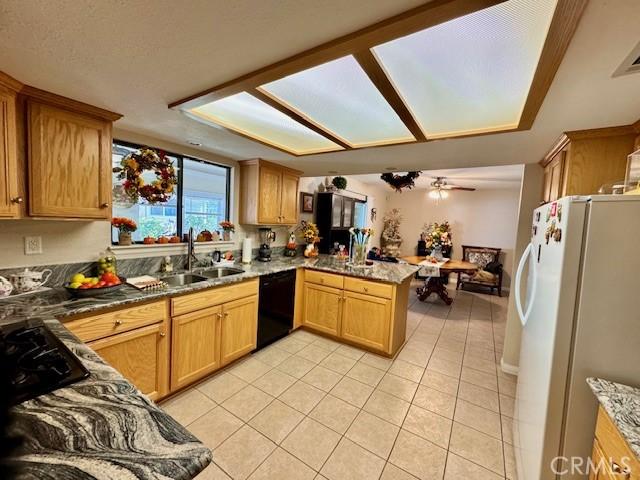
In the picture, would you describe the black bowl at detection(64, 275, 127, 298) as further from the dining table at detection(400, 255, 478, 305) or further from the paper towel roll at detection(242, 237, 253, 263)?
the dining table at detection(400, 255, 478, 305)

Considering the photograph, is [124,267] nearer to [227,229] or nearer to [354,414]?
[227,229]

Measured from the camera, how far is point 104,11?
93cm

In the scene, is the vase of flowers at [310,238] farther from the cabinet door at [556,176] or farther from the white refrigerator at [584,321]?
the white refrigerator at [584,321]

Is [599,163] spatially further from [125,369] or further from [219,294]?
[125,369]

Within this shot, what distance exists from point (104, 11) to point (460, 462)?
287 centimetres

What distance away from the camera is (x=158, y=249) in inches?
100

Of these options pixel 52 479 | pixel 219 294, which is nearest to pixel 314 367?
pixel 219 294

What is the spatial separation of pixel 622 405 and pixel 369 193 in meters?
5.98

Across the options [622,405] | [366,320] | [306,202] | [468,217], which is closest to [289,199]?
[306,202]

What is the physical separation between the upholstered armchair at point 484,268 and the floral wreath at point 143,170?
18.6ft

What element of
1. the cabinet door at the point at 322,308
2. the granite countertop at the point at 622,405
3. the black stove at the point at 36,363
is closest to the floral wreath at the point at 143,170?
the black stove at the point at 36,363

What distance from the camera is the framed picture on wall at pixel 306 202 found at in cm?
443

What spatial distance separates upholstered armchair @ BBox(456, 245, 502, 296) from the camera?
5.49 m

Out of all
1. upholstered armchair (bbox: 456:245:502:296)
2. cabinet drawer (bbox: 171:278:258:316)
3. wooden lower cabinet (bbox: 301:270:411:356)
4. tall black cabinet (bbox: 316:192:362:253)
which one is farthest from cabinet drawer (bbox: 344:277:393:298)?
upholstered armchair (bbox: 456:245:502:296)
